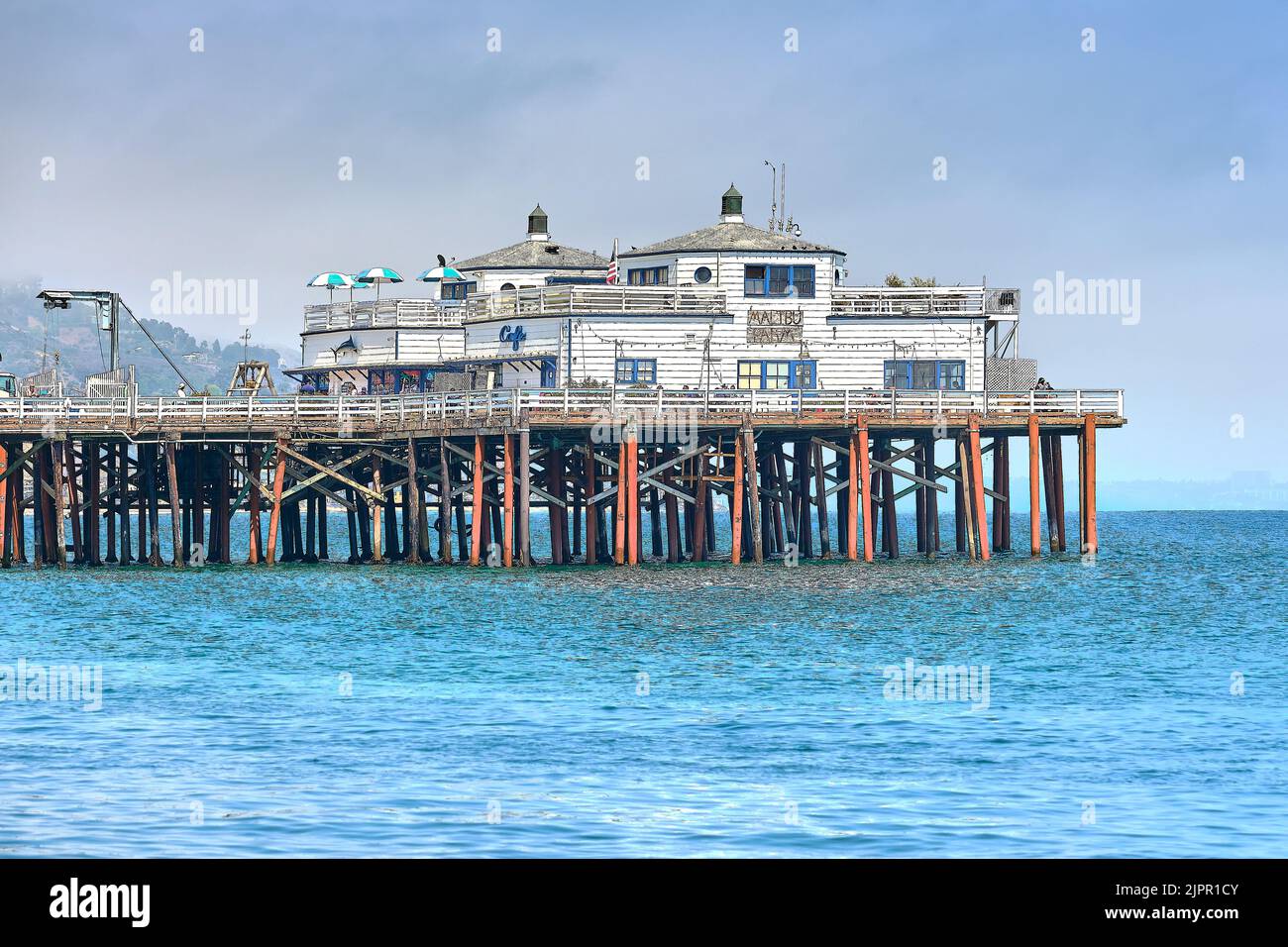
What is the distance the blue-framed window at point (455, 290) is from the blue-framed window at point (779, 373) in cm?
1818

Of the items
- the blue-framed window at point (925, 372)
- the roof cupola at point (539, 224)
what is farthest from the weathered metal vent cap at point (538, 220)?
the blue-framed window at point (925, 372)

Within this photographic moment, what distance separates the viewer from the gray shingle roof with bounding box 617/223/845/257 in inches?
2334

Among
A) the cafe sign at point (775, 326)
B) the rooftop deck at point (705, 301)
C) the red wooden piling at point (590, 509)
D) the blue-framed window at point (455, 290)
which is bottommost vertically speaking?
the red wooden piling at point (590, 509)

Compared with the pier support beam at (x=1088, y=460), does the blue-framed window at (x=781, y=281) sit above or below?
above

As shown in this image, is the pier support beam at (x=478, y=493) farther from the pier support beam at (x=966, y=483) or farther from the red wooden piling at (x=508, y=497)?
the pier support beam at (x=966, y=483)

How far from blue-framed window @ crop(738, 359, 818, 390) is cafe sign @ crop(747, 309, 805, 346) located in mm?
706

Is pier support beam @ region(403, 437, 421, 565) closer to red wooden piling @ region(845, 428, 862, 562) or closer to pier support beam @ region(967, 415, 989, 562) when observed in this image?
red wooden piling @ region(845, 428, 862, 562)

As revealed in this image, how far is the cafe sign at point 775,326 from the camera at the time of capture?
58.6 metres

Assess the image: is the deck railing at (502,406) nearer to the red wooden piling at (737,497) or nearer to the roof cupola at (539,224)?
the red wooden piling at (737,497)

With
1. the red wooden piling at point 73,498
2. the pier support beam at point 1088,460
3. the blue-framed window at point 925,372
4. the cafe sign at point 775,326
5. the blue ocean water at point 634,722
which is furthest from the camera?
the blue-framed window at point 925,372

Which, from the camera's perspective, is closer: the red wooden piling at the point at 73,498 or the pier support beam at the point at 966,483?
the pier support beam at the point at 966,483

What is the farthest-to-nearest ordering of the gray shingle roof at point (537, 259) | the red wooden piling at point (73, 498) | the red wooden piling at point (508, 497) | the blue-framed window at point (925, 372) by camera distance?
the gray shingle roof at point (537, 259), the blue-framed window at point (925, 372), the red wooden piling at point (73, 498), the red wooden piling at point (508, 497)

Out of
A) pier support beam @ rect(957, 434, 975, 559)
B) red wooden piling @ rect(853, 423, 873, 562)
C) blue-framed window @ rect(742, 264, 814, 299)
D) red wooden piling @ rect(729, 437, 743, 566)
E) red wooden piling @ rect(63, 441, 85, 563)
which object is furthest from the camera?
blue-framed window @ rect(742, 264, 814, 299)

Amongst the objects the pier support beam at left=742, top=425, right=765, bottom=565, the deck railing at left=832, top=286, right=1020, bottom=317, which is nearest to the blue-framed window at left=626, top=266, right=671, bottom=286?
the deck railing at left=832, top=286, right=1020, bottom=317
